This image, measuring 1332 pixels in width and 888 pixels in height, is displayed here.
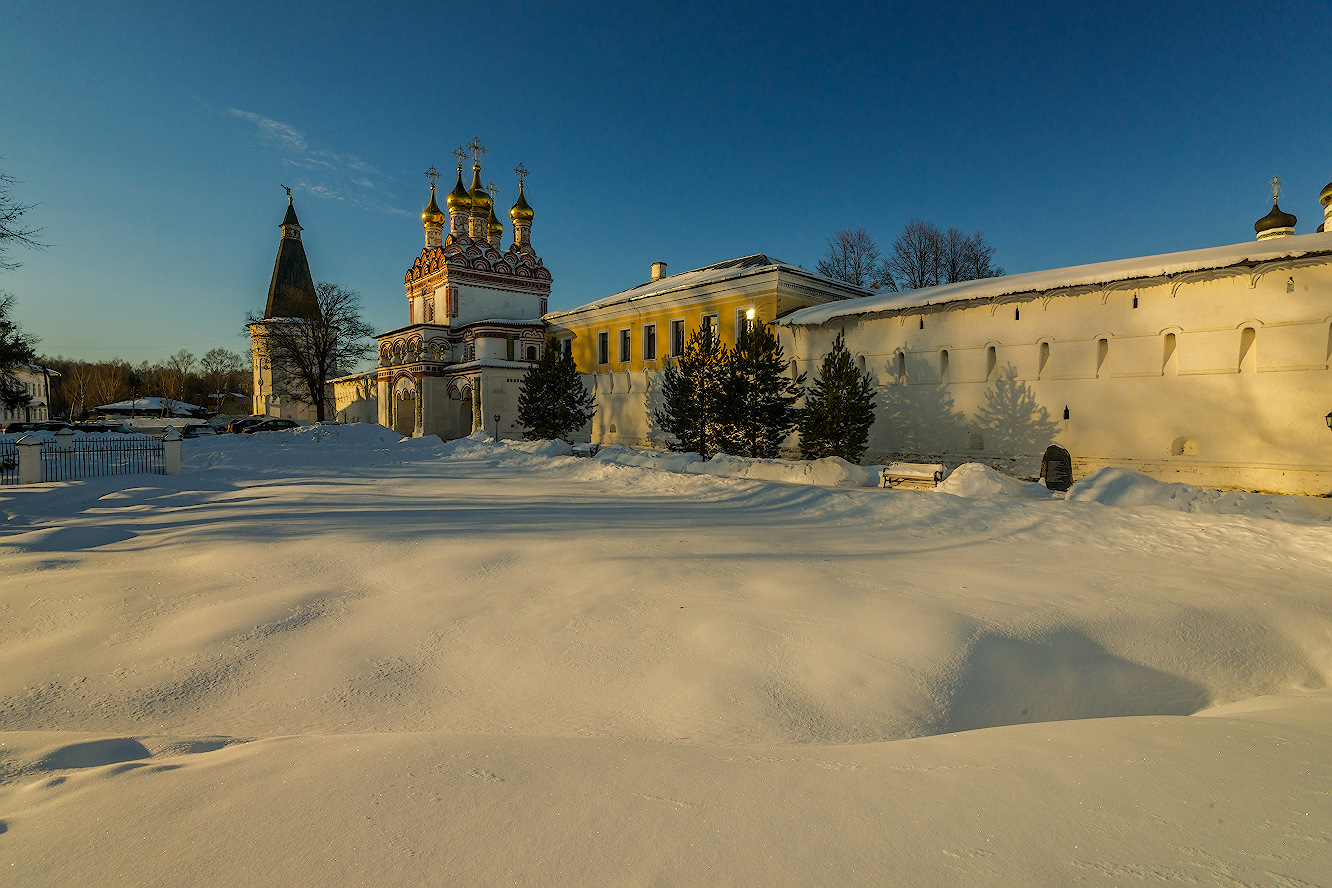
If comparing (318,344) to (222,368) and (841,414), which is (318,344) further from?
(222,368)

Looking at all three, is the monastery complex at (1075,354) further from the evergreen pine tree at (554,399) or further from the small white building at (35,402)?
the small white building at (35,402)

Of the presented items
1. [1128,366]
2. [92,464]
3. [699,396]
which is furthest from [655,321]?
[92,464]

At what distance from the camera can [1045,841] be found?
2006mm

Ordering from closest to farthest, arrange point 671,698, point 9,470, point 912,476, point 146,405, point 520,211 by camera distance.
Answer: point 671,698 → point 912,476 → point 9,470 → point 520,211 → point 146,405

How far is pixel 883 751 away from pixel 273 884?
2.43m

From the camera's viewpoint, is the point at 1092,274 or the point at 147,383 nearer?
the point at 1092,274

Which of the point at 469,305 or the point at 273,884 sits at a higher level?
the point at 469,305

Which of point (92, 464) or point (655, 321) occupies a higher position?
point (655, 321)

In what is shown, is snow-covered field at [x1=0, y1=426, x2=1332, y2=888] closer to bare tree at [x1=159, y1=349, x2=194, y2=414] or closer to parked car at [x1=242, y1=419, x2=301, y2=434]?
parked car at [x1=242, y1=419, x2=301, y2=434]

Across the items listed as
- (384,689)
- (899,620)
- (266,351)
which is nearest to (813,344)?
(899,620)

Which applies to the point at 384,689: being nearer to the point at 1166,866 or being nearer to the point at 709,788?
the point at 709,788

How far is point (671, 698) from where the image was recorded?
147 inches

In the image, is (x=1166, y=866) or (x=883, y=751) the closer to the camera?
(x=1166, y=866)

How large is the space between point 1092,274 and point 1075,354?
1.90 m
